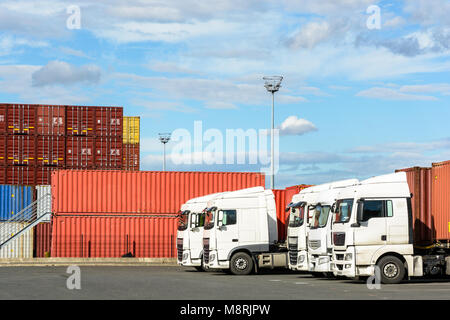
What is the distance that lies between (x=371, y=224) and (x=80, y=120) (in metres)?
28.6

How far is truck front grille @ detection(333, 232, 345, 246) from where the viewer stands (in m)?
21.3

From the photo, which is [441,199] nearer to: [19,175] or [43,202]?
[43,202]

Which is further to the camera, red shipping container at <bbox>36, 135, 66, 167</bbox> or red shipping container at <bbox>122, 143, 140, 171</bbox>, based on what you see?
red shipping container at <bbox>122, 143, 140, 171</bbox>

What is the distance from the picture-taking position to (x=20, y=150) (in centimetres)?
4506

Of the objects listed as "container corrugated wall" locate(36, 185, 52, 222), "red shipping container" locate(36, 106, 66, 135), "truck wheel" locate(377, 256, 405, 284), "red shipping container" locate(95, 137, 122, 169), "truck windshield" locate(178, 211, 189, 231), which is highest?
"red shipping container" locate(36, 106, 66, 135)

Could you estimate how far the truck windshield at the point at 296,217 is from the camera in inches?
995

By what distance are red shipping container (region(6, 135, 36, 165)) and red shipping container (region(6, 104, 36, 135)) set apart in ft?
1.31

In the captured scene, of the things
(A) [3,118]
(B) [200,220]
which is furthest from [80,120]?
(B) [200,220]

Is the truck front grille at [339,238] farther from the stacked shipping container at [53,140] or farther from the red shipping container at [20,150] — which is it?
the red shipping container at [20,150]

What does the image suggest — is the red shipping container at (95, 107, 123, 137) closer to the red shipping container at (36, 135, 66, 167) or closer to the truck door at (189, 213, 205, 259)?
the red shipping container at (36, 135, 66, 167)

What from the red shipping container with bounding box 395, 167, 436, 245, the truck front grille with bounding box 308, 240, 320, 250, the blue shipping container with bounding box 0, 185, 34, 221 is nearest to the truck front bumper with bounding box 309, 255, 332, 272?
the truck front grille with bounding box 308, 240, 320, 250

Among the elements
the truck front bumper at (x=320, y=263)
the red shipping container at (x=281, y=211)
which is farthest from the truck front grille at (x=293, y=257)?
the red shipping container at (x=281, y=211)
